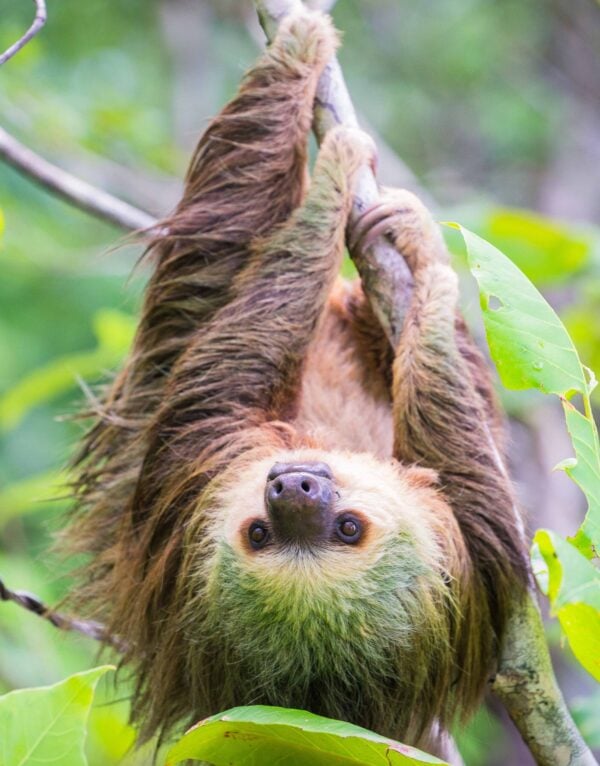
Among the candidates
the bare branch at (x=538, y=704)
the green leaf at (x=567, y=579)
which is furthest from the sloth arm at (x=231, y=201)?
the green leaf at (x=567, y=579)

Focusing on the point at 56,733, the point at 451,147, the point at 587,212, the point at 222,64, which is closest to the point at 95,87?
the point at 222,64

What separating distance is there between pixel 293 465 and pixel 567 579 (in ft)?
6.03

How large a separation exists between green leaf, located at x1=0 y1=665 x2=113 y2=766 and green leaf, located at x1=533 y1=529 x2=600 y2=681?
3.68ft

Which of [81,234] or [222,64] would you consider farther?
[222,64]

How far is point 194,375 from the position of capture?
4.96 metres

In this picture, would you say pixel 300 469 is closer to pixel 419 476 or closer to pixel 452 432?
pixel 419 476

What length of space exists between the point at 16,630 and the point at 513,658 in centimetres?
408

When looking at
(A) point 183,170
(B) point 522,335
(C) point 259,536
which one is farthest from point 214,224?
(A) point 183,170

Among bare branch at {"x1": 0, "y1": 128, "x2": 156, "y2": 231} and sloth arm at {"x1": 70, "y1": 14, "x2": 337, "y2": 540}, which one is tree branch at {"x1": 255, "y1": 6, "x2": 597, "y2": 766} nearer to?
sloth arm at {"x1": 70, "y1": 14, "x2": 337, "y2": 540}

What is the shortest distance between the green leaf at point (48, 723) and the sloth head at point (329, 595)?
1.38 metres

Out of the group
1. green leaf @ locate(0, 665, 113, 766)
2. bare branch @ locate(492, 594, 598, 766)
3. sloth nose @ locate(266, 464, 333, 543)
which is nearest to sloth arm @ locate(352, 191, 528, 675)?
bare branch @ locate(492, 594, 598, 766)

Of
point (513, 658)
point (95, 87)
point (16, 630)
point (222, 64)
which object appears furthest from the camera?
point (222, 64)

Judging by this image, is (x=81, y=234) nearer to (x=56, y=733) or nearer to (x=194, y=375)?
(x=194, y=375)

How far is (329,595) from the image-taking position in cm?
412
